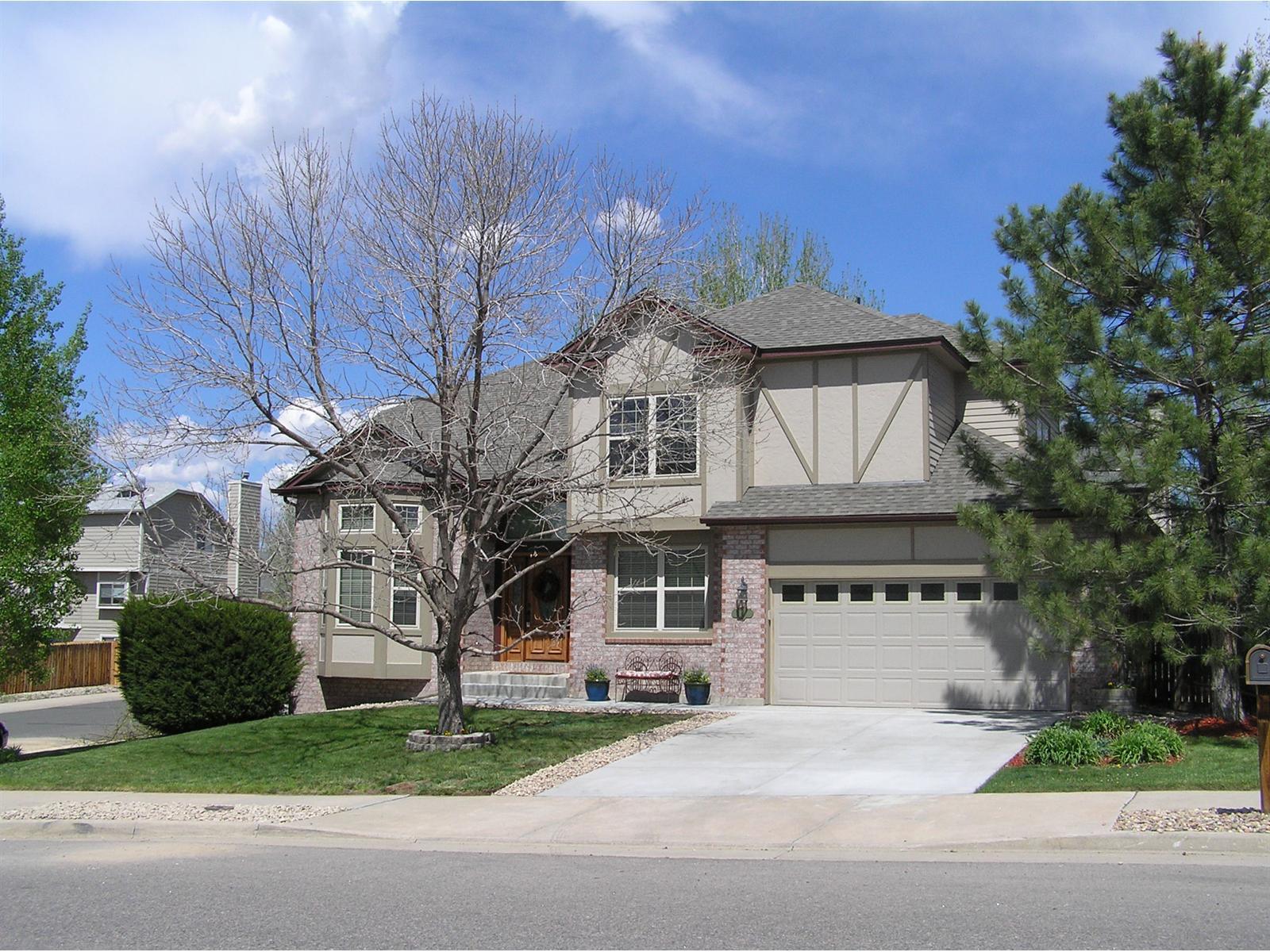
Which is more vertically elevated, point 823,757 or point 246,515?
point 246,515

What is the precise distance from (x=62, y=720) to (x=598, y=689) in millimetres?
14314

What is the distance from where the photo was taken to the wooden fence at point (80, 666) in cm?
3609

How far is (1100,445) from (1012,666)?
5044 millimetres

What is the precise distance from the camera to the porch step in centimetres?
2203

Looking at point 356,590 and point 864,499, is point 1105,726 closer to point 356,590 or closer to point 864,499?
point 864,499

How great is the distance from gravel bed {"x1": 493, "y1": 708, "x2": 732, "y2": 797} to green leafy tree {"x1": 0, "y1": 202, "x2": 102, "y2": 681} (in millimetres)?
7921

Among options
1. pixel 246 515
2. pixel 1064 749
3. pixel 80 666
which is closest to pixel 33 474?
pixel 1064 749

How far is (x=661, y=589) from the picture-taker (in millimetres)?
21516

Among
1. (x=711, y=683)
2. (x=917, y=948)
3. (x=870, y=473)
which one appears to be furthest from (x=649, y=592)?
(x=917, y=948)

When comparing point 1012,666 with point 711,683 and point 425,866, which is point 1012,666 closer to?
point 711,683

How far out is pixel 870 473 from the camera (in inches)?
811

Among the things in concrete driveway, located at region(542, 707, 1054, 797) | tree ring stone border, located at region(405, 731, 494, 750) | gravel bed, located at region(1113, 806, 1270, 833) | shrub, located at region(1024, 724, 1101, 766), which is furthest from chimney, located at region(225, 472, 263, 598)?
gravel bed, located at region(1113, 806, 1270, 833)

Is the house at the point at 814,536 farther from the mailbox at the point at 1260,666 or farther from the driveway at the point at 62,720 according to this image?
the mailbox at the point at 1260,666

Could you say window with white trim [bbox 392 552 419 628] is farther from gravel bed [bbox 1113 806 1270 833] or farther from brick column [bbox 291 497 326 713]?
gravel bed [bbox 1113 806 1270 833]
